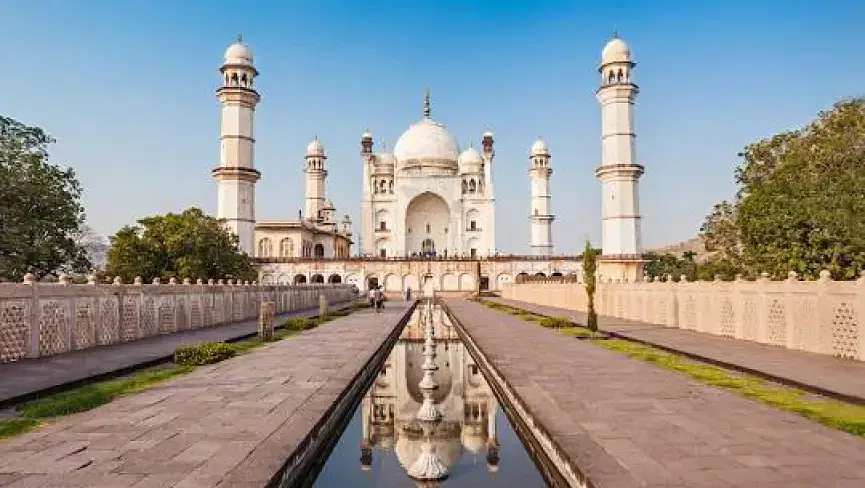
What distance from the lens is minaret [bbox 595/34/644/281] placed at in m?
47.2

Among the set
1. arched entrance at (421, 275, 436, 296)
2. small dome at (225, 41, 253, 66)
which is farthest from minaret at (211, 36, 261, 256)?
arched entrance at (421, 275, 436, 296)

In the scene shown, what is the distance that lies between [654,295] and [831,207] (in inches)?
208

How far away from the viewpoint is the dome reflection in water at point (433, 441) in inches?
222

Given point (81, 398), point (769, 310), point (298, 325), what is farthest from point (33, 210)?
point (769, 310)

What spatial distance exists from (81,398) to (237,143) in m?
43.5

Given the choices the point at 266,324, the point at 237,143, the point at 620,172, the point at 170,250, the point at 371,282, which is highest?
the point at 237,143

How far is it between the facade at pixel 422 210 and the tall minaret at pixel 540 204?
0.10 meters

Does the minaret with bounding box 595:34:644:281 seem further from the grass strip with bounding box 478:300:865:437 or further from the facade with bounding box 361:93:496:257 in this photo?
the grass strip with bounding box 478:300:865:437

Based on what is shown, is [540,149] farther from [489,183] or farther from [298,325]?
[298,325]

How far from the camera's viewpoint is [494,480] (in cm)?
558

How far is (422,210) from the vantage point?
235 ft

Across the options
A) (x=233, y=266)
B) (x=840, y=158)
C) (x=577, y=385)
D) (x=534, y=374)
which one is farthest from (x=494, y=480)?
(x=233, y=266)

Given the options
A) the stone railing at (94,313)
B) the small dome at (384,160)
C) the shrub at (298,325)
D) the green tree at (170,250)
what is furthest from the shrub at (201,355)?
the small dome at (384,160)

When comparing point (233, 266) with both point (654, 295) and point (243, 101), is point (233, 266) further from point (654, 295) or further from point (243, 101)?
point (654, 295)
